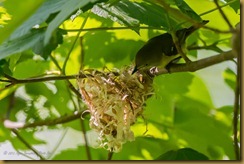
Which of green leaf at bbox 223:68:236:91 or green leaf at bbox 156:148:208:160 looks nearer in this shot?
green leaf at bbox 156:148:208:160

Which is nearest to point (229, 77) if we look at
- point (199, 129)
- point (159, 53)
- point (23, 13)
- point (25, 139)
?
point (199, 129)

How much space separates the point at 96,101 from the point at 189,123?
394 millimetres

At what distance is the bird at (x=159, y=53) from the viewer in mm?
973

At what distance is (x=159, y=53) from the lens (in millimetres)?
990

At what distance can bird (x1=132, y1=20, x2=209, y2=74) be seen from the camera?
0.97 metres

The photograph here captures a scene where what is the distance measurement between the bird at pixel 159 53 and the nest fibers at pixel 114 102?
3 cm

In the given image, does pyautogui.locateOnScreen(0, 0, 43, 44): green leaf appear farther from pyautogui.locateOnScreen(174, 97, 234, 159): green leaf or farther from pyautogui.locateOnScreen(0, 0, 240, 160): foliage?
pyautogui.locateOnScreen(174, 97, 234, 159): green leaf

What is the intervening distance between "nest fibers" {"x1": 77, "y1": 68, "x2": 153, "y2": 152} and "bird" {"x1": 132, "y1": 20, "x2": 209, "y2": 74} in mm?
32

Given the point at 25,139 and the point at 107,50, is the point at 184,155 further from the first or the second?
the point at 25,139

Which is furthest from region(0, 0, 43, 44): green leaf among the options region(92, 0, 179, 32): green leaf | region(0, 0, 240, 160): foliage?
region(0, 0, 240, 160): foliage

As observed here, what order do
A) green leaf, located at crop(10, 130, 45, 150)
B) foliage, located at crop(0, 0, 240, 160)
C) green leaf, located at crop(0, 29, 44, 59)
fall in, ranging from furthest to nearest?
green leaf, located at crop(10, 130, 45, 150)
foliage, located at crop(0, 0, 240, 160)
green leaf, located at crop(0, 29, 44, 59)

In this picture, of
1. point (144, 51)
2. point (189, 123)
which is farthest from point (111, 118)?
point (189, 123)

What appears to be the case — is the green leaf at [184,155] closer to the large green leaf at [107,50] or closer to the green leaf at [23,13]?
the large green leaf at [107,50]

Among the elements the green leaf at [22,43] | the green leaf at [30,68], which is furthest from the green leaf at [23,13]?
the green leaf at [30,68]
